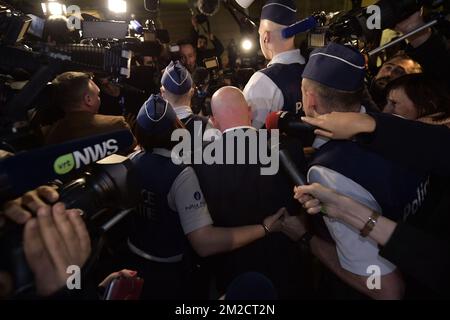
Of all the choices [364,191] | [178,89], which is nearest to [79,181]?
[364,191]

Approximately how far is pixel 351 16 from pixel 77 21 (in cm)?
184

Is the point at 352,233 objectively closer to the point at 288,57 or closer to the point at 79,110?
the point at 288,57

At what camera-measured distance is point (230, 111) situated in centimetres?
194

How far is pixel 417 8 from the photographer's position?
2.09 meters

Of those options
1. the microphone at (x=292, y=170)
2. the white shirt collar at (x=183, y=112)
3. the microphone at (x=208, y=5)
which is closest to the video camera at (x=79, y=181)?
the microphone at (x=292, y=170)

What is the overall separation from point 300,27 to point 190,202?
65.1 inches

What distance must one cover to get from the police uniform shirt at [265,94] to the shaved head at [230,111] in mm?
701

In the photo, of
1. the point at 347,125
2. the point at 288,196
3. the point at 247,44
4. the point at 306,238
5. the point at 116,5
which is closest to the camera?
the point at 347,125

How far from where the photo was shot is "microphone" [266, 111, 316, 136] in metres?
1.57

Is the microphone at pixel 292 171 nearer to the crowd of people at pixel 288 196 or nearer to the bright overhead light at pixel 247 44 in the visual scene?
→ the crowd of people at pixel 288 196

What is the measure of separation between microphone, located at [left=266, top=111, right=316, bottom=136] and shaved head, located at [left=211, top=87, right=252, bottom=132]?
0.24 m

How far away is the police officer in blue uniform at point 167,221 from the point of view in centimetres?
183

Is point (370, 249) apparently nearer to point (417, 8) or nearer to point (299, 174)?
point (299, 174)

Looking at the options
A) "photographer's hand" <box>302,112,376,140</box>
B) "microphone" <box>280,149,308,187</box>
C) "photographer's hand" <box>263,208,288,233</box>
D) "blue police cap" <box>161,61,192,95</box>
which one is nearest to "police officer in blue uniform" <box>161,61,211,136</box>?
"blue police cap" <box>161,61,192,95</box>
